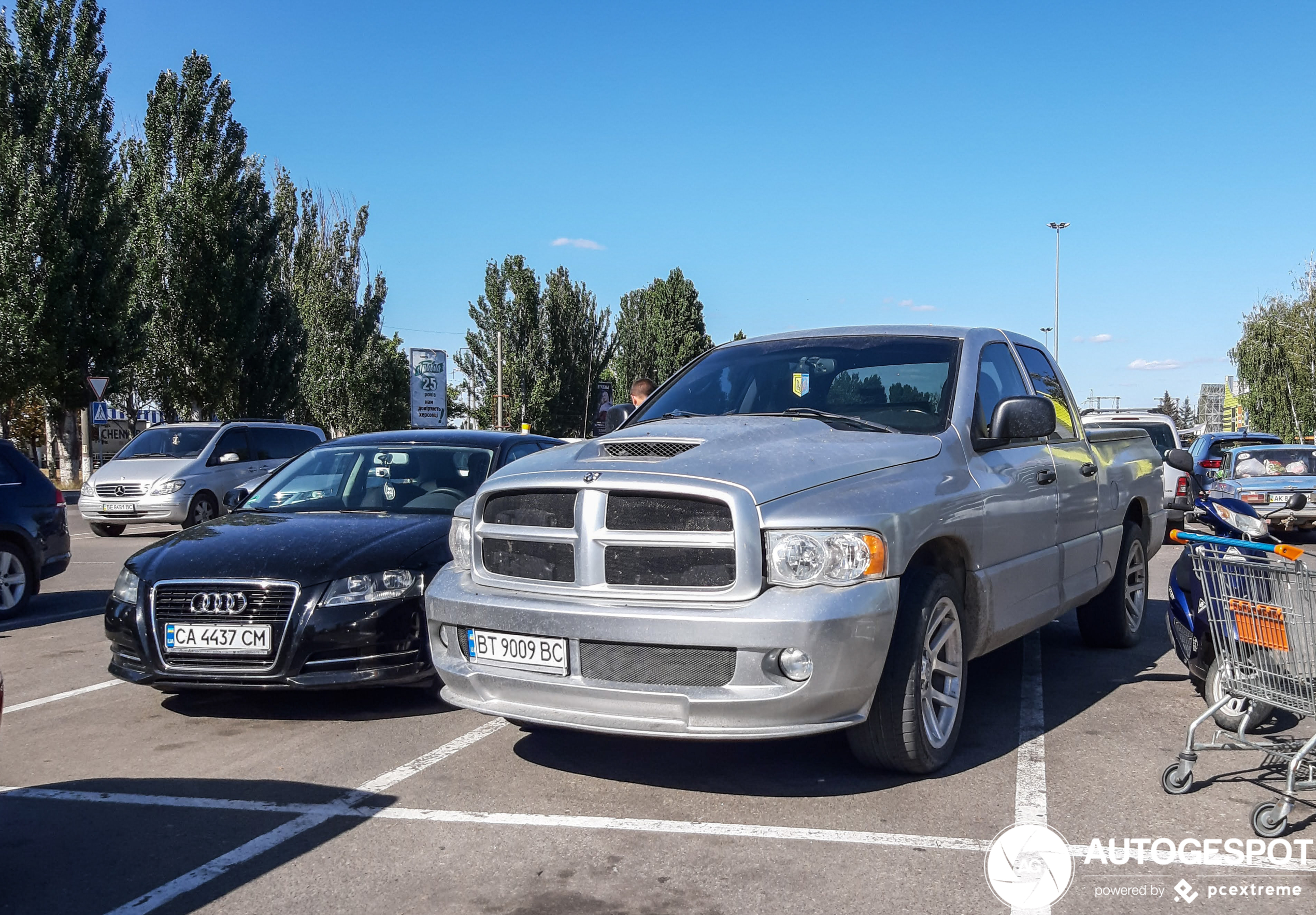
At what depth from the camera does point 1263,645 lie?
4203 mm

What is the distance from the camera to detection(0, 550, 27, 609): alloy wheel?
9.10 metres

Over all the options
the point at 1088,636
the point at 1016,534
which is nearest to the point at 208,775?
the point at 1016,534

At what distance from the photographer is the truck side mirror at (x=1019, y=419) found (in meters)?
5.02

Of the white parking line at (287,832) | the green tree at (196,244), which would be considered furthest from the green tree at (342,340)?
the white parking line at (287,832)

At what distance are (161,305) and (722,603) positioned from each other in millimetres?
34046

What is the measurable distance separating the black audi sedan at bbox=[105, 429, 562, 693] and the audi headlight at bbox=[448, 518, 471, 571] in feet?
2.37

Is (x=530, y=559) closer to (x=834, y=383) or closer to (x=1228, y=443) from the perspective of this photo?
(x=834, y=383)

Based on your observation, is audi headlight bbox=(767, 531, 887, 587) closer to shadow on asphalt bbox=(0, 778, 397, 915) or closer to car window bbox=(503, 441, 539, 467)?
shadow on asphalt bbox=(0, 778, 397, 915)

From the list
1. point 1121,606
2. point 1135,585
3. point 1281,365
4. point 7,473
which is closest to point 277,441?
point 7,473

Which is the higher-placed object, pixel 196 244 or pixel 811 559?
pixel 196 244

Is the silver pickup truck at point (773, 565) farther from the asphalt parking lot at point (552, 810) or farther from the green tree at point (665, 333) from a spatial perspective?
the green tree at point (665, 333)

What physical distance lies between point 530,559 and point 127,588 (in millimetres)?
2468

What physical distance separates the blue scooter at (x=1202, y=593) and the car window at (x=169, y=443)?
15.6 m

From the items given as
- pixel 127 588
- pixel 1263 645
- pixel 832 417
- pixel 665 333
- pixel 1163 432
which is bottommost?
pixel 1263 645
